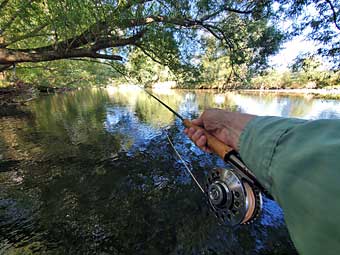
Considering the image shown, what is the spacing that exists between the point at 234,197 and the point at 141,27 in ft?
21.4

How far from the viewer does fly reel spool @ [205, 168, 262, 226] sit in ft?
4.63

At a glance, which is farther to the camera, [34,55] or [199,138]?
[34,55]

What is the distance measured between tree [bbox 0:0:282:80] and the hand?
15.8ft

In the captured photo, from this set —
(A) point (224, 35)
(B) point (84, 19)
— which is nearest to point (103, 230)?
(B) point (84, 19)

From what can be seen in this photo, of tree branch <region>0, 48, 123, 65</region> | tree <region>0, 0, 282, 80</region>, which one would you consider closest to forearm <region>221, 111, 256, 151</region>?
tree <region>0, 0, 282, 80</region>

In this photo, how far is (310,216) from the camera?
538 mm

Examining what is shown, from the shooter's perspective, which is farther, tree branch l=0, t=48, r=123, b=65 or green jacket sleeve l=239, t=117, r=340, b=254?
tree branch l=0, t=48, r=123, b=65

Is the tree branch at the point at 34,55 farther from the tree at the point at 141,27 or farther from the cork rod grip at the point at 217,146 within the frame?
the cork rod grip at the point at 217,146

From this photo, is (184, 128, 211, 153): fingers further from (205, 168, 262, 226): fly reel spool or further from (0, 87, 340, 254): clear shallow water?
(0, 87, 340, 254): clear shallow water

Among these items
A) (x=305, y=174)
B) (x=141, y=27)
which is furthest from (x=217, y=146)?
(x=141, y=27)

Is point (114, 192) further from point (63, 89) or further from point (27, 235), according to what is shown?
point (63, 89)

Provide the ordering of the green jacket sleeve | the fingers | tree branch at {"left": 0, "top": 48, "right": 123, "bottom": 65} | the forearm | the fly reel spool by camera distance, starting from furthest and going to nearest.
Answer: tree branch at {"left": 0, "top": 48, "right": 123, "bottom": 65}, the fingers, the fly reel spool, the forearm, the green jacket sleeve

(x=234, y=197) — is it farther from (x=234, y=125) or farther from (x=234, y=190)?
(x=234, y=125)

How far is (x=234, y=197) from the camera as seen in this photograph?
152 centimetres
